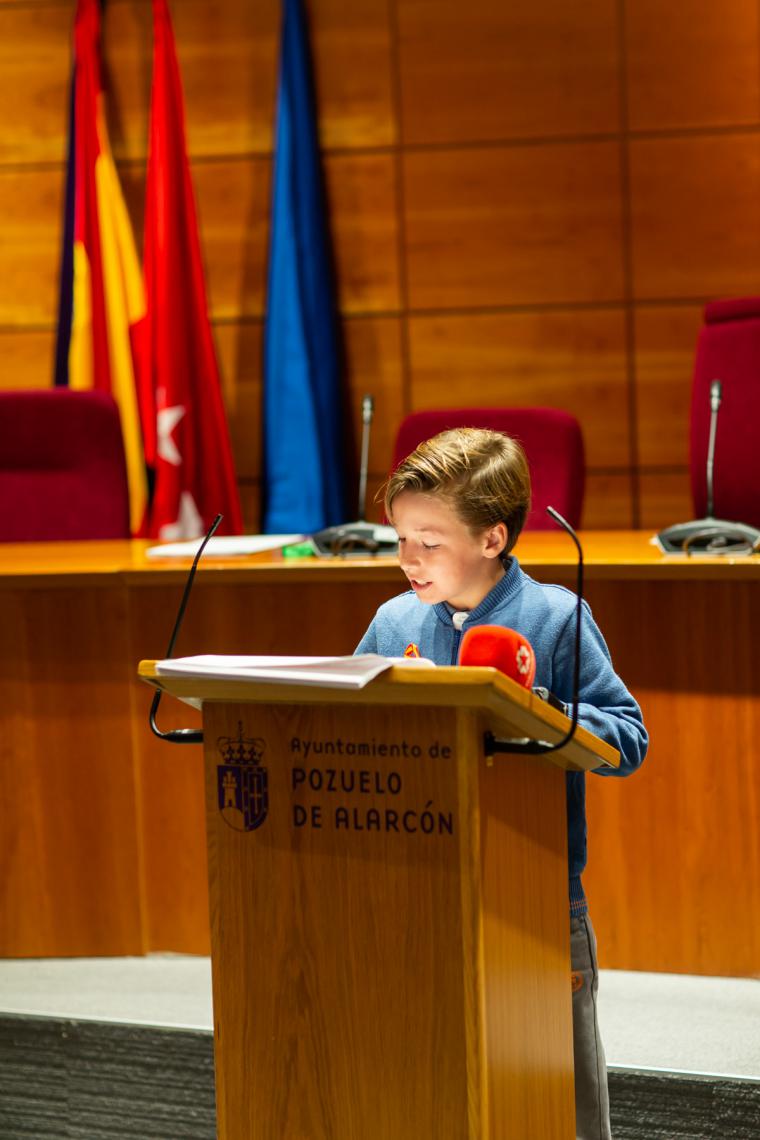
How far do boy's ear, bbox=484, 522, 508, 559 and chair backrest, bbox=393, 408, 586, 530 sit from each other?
2121mm

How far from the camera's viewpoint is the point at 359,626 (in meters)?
2.88

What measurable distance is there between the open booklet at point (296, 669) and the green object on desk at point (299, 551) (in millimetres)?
1709

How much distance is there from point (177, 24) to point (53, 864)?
11.6ft

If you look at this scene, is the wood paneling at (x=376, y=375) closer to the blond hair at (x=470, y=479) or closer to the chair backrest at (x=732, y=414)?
the chair backrest at (x=732, y=414)

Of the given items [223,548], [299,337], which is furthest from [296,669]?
[299,337]

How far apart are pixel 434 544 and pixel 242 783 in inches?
14.9

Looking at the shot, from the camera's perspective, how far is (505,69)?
16.8 ft

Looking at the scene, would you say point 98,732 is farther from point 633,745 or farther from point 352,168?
point 352,168

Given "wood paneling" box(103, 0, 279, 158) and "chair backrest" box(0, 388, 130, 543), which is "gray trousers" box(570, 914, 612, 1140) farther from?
"wood paneling" box(103, 0, 279, 158)

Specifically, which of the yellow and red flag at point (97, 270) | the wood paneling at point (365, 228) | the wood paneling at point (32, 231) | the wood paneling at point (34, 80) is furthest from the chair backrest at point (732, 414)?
the wood paneling at point (34, 80)

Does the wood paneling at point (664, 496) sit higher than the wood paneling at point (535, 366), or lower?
lower

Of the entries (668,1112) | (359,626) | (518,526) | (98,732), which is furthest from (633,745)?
(98,732)

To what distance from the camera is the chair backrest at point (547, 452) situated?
381 centimetres

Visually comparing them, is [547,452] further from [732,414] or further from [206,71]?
[206,71]
